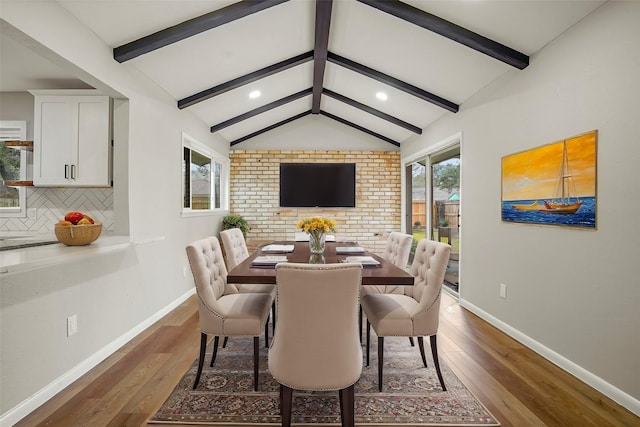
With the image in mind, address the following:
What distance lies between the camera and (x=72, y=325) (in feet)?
6.92

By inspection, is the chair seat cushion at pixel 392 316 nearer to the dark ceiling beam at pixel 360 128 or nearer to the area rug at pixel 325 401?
the area rug at pixel 325 401

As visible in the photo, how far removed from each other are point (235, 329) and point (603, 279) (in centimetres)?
229

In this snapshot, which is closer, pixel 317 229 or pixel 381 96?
pixel 317 229

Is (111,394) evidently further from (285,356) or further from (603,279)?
(603,279)

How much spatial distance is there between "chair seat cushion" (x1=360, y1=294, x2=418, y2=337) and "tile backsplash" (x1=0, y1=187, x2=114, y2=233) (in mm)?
2598

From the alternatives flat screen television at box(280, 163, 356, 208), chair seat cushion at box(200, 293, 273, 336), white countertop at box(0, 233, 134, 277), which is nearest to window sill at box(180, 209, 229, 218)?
flat screen television at box(280, 163, 356, 208)

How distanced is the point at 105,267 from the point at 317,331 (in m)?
1.93

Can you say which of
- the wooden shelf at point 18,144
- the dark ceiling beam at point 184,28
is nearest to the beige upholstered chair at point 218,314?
the dark ceiling beam at point 184,28

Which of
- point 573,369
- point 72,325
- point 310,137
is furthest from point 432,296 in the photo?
point 310,137

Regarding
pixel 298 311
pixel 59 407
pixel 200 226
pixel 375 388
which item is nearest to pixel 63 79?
pixel 200 226

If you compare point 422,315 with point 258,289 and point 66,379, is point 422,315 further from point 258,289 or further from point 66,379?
point 66,379

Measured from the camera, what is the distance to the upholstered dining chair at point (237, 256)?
2.59 m

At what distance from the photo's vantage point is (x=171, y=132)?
11.6 ft

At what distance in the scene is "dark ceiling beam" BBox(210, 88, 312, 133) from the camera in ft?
15.8
